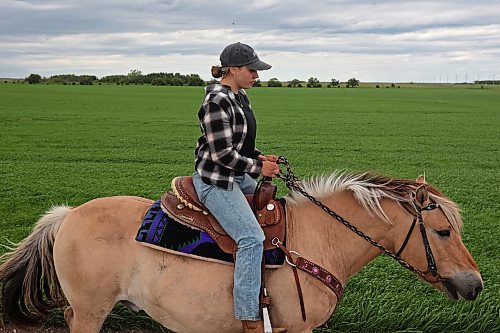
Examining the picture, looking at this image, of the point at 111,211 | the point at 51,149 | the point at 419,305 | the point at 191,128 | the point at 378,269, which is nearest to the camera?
the point at 111,211

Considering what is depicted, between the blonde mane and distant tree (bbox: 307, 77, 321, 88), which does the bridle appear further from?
distant tree (bbox: 307, 77, 321, 88)

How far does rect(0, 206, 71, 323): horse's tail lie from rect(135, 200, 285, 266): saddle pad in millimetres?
894

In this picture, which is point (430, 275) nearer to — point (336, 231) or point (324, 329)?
point (336, 231)

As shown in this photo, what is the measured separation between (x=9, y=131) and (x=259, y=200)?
2206cm

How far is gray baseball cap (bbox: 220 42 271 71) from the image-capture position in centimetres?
381

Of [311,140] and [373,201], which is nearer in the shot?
[373,201]

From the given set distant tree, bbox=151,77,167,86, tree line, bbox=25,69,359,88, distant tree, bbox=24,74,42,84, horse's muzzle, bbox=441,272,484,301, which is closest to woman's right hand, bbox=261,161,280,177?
horse's muzzle, bbox=441,272,484,301

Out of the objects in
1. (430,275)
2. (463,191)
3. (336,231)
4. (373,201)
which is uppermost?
(373,201)

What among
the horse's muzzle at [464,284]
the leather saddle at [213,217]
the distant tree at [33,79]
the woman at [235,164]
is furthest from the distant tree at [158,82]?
the horse's muzzle at [464,284]

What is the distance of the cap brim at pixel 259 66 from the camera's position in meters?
3.83

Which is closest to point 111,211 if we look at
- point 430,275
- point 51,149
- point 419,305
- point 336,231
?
point 336,231

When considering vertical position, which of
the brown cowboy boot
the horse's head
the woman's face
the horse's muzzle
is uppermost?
the woman's face

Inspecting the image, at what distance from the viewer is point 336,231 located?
404 cm

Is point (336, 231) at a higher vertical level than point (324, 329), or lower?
higher
